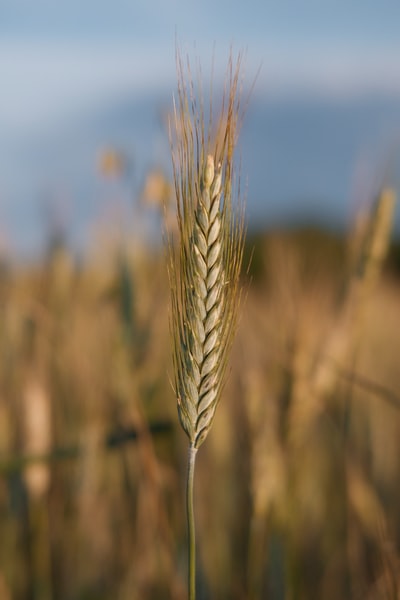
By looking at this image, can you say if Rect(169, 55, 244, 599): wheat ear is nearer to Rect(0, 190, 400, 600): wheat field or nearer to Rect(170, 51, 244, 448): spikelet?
Rect(170, 51, 244, 448): spikelet

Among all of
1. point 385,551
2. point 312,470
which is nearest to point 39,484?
point 385,551

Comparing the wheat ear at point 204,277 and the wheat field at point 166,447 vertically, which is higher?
the wheat ear at point 204,277

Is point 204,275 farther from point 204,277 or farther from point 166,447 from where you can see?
point 166,447

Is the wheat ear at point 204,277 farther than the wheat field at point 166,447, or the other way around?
the wheat field at point 166,447

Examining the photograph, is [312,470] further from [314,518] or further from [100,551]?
[100,551]

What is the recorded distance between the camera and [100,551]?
Answer: 2.31m

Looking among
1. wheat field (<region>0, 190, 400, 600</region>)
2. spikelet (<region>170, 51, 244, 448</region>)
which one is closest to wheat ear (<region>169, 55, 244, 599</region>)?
spikelet (<region>170, 51, 244, 448</region>)

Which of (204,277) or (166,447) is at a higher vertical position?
(204,277)

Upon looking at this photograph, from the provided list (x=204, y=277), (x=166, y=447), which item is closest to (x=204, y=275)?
(x=204, y=277)

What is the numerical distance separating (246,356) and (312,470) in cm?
95

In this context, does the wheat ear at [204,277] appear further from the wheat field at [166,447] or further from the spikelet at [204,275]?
the wheat field at [166,447]

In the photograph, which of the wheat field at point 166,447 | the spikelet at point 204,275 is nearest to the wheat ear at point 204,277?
the spikelet at point 204,275

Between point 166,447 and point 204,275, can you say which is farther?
point 166,447

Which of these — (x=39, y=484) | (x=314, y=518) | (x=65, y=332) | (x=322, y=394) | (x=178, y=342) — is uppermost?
(x=178, y=342)
